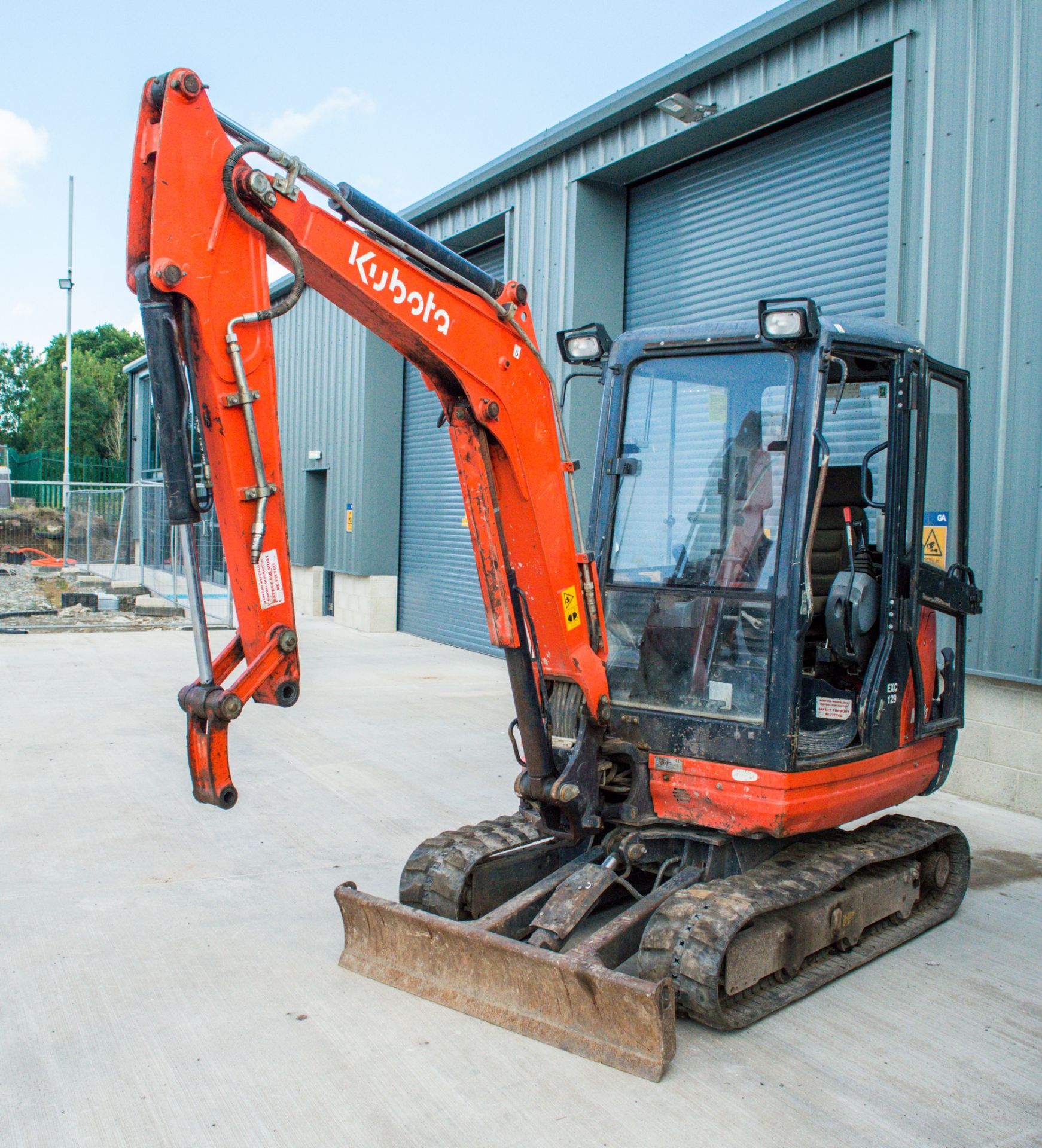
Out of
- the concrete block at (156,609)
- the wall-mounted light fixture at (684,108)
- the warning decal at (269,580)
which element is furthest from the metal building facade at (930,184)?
the concrete block at (156,609)

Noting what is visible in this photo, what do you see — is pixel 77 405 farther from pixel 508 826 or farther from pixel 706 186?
pixel 508 826

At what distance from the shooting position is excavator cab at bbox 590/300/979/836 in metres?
4.43

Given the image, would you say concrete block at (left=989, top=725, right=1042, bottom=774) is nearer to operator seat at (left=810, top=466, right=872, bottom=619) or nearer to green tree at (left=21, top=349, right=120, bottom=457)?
operator seat at (left=810, top=466, right=872, bottom=619)

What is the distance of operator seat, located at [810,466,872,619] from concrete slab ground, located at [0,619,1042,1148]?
68.6 inches

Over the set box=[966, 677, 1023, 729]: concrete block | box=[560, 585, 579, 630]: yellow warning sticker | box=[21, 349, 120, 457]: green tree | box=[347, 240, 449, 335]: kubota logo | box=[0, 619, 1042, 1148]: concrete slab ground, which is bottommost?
box=[0, 619, 1042, 1148]: concrete slab ground

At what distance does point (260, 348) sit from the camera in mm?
3641

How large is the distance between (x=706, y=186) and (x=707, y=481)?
6925mm

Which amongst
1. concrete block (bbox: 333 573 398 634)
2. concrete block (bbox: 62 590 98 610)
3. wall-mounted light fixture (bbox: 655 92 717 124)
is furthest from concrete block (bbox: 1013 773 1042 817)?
concrete block (bbox: 62 590 98 610)

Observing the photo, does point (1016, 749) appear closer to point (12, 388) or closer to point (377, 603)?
point (377, 603)

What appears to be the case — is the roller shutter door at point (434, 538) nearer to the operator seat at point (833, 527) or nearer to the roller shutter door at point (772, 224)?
the roller shutter door at point (772, 224)

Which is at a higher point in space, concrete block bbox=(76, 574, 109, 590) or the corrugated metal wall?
the corrugated metal wall

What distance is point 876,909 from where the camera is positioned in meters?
4.92

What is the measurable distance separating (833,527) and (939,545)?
675 mm

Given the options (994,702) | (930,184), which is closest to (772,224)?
(930,184)
